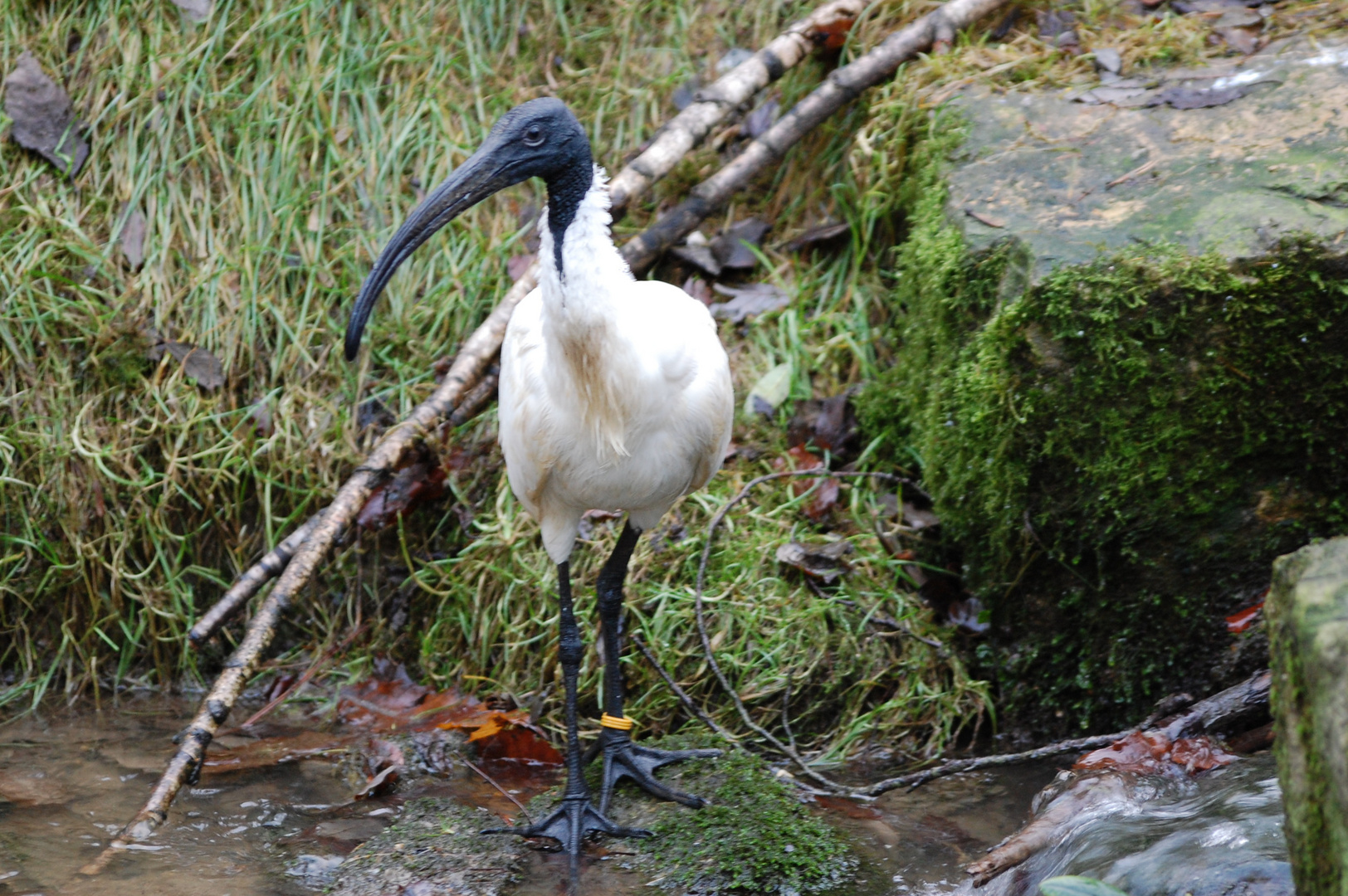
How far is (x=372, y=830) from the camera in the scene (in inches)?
130

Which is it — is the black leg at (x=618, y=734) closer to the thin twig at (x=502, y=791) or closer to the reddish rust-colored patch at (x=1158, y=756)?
the thin twig at (x=502, y=791)

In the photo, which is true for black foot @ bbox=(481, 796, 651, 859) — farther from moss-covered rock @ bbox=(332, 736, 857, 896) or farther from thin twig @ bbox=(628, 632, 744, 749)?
thin twig @ bbox=(628, 632, 744, 749)

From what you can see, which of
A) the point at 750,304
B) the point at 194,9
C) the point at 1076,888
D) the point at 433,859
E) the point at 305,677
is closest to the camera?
the point at 1076,888

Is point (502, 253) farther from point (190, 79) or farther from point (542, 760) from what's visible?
point (542, 760)

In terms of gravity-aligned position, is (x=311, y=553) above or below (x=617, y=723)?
above

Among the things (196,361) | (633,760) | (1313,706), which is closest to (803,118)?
(196,361)

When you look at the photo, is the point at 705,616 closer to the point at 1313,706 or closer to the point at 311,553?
the point at 311,553

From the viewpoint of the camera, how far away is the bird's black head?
276 centimetres

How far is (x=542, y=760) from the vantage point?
12.5 feet

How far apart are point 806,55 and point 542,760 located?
323 cm

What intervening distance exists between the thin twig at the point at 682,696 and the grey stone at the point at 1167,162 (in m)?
1.70

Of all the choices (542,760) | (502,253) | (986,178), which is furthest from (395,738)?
(986,178)

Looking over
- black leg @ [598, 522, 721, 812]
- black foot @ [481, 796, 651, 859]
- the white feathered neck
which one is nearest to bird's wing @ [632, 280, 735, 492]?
the white feathered neck

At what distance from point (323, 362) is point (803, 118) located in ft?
7.40
